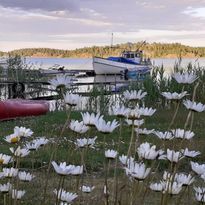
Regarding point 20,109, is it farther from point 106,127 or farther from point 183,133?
point 106,127

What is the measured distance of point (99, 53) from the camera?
68.6m

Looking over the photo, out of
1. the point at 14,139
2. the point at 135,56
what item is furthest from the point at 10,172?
the point at 135,56

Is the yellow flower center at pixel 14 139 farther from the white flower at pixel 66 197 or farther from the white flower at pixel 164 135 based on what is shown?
the white flower at pixel 164 135

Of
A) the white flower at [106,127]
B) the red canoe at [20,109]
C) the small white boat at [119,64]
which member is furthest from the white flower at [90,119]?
the small white boat at [119,64]

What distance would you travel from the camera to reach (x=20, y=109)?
13.7 metres

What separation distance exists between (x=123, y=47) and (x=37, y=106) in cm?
4198

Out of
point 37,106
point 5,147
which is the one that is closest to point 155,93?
point 37,106

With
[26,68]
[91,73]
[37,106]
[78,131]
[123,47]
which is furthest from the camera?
[123,47]

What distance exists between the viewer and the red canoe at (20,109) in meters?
13.2

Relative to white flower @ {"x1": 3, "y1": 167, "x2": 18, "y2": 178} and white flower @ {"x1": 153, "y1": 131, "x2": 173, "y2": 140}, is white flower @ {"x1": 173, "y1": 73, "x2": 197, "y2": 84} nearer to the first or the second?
white flower @ {"x1": 153, "y1": 131, "x2": 173, "y2": 140}

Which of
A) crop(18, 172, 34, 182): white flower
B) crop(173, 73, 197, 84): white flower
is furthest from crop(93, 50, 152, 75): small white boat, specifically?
crop(173, 73, 197, 84): white flower

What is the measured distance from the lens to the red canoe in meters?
13.2

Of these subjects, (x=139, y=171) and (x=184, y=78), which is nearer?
(x=139, y=171)

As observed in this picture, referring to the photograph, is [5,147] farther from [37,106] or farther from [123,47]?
[123,47]
